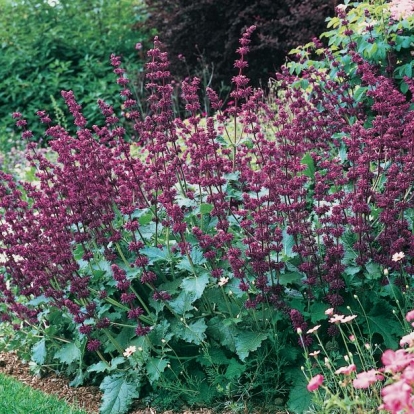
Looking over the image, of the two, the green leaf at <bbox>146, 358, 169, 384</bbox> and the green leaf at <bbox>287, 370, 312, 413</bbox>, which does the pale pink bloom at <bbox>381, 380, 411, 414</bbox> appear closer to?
the green leaf at <bbox>287, 370, 312, 413</bbox>

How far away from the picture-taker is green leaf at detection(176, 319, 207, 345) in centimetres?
372

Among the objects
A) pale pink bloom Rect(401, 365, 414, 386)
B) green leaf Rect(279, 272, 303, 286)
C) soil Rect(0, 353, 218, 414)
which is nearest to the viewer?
pale pink bloom Rect(401, 365, 414, 386)

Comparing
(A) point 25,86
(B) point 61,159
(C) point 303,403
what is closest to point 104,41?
(A) point 25,86

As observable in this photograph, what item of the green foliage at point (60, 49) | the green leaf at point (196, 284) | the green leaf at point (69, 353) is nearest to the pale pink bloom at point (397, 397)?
the green leaf at point (196, 284)

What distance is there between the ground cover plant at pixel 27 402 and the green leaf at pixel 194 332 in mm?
703

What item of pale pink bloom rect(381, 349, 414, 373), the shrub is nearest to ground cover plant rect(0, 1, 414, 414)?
pale pink bloom rect(381, 349, 414, 373)

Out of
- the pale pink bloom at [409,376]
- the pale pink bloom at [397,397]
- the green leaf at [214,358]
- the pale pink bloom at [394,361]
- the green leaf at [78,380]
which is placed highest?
the pale pink bloom at [397,397]

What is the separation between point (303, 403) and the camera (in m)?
3.51

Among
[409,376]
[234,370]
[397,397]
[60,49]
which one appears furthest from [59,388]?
[60,49]

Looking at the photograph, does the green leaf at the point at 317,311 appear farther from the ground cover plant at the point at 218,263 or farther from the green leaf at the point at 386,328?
the green leaf at the point at 386,328

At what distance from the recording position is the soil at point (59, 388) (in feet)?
13.5

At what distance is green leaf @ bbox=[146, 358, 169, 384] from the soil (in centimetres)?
25

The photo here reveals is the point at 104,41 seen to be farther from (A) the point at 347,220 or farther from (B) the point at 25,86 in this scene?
(A) the point at 347,220

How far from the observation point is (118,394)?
3.88m
